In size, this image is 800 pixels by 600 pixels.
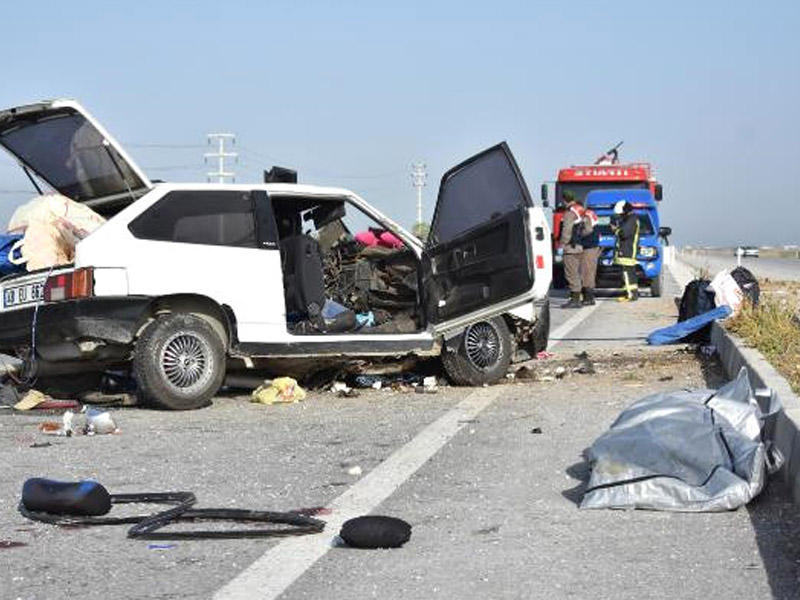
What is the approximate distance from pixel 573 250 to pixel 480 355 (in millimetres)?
11906

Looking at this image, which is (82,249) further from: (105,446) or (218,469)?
(218,469)

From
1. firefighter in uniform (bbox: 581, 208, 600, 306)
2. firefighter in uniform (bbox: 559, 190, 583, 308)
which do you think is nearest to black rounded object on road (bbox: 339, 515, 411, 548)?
firefighter in uniform (bbox: 559, 190, 583, 308)

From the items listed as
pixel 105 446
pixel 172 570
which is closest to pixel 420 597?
pixel 172 570

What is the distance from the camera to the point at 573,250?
22.0 metres

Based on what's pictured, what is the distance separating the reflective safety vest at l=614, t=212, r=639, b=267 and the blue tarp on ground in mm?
10244

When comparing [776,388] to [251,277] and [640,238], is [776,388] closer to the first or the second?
[251,277]

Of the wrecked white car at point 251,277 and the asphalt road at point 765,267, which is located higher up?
the wrecked white car at point 251,277

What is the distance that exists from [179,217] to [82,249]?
804 mm

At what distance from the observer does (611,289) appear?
91.2 ft

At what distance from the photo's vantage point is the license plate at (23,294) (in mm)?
9078

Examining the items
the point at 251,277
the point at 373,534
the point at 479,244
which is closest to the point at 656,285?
the point at 479,244

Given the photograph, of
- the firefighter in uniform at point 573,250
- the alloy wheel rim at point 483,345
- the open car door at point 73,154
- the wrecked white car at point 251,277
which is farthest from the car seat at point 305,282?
the firefighter in uniform at point 573,250

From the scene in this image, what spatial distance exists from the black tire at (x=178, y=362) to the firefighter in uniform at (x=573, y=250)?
13466mm

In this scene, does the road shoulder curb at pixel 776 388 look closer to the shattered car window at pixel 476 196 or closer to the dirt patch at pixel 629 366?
the dirt patch at pixel 629 366
